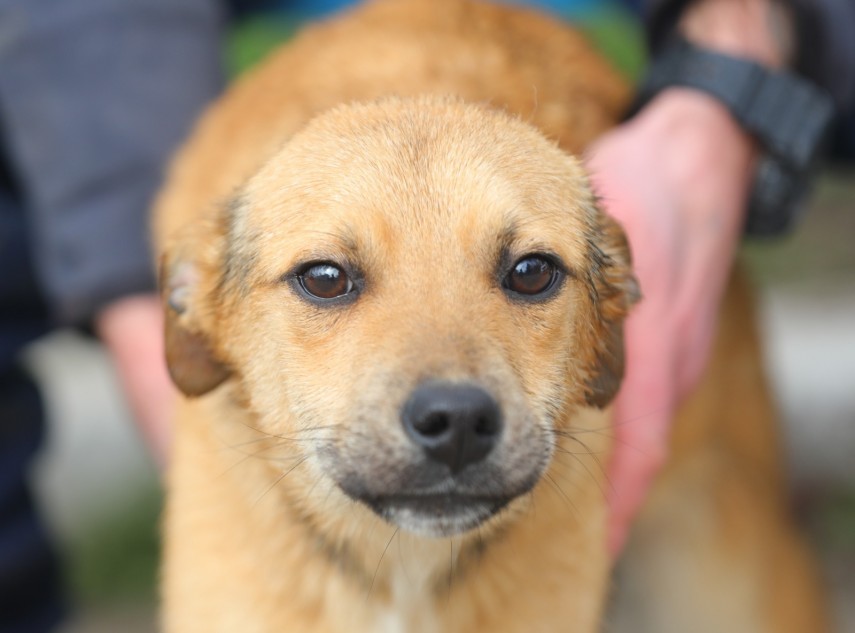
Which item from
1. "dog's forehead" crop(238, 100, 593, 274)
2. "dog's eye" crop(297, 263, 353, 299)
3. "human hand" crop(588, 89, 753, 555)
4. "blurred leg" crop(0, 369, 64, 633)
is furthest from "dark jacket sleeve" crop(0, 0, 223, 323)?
"human hand" crop(588, 89, 753, 555)

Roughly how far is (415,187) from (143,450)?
4281 mm

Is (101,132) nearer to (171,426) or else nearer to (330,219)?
(171,426)

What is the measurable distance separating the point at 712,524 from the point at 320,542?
2.02 metres

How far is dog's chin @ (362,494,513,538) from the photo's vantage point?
265 cm

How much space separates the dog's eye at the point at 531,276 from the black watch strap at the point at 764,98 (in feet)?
5.33

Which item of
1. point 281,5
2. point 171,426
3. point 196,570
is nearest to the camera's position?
point 196,570

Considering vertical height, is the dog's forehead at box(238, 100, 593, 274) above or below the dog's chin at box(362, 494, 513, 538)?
above

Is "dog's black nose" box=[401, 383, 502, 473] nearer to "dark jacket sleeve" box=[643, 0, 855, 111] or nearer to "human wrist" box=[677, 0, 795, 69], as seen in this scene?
"human wrist" box=[677, 0, 795, 69]

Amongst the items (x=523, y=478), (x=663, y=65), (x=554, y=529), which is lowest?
(x=554, y=529)

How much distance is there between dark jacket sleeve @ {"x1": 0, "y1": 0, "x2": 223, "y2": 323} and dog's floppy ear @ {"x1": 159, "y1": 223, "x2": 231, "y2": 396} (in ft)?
3.91

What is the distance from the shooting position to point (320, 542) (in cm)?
317

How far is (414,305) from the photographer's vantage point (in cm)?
265

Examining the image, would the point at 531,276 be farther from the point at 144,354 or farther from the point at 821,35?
the point at 821,35

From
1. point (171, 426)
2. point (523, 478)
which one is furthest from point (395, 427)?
point (171, 426)
